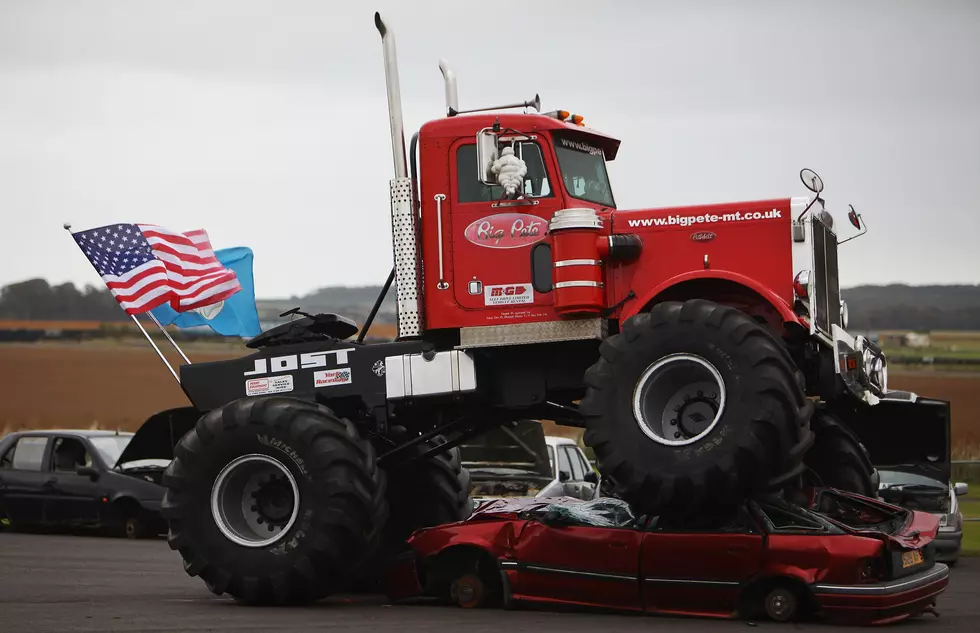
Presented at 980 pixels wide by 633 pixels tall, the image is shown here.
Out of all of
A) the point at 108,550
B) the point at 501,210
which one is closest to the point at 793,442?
the point at 501,210

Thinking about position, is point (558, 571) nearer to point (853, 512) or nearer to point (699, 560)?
point (699, 560)

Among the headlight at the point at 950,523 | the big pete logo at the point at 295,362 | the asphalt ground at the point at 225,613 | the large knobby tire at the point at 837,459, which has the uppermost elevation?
the big pete logo at the point at 295,362

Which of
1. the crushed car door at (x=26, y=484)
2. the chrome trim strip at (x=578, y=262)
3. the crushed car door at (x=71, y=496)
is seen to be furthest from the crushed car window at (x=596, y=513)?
the crushed car door at (x=26, y=484)

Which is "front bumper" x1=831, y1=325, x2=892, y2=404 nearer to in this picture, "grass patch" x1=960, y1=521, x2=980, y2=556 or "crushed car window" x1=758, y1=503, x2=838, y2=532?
"crushed car window" x1=758, y1=503, x2=838, y2=532

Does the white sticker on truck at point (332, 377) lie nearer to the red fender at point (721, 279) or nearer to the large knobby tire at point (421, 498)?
the large knobby tire at point (421, 498)

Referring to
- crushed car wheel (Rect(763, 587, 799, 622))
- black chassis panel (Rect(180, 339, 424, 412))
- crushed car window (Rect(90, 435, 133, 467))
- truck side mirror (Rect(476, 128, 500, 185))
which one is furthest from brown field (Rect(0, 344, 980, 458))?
crushed car wheel (Rect(763, 587, 799, 622))

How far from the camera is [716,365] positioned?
38.5 feet

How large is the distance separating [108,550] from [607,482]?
10.0 meters

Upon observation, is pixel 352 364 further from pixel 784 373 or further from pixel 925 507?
pixel 925 507

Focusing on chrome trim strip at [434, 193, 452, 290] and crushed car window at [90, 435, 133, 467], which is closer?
chrome trim strip at [434, 193, 452, 290]

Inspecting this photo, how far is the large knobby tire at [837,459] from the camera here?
14.2 metres

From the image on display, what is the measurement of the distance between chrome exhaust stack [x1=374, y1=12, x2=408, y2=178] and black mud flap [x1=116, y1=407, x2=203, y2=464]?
6727mm

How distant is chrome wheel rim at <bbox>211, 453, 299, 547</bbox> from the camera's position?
13656mm

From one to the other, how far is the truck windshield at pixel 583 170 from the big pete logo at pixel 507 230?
1.57 ft
